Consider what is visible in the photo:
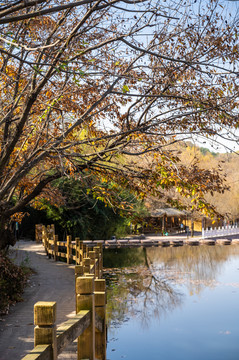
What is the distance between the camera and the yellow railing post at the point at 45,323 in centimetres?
283

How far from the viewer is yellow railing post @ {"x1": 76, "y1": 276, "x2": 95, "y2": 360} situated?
4.46 meters

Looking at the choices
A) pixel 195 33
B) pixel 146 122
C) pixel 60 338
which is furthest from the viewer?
pixel 146 122

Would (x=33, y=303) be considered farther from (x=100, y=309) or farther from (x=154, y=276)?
(x=154, y=276)

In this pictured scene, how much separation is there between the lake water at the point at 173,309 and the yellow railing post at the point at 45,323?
10136mm

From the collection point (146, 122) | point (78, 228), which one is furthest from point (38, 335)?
point (78, 228)

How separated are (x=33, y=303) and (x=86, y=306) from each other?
736cm

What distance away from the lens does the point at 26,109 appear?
754 cm

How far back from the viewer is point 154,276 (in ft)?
75.7

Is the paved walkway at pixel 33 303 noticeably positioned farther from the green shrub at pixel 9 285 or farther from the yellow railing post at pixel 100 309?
the yellow railing post at pixel 100 309

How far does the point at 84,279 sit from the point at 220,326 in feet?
41.5

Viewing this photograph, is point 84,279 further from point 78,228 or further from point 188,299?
point 78,228

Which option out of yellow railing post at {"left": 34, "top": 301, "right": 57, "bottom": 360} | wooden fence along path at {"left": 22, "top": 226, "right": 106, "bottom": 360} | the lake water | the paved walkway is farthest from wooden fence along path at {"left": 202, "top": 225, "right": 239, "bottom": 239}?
yellow railing post at {"left": 34, "top": 301, "right": 57, "bottom": 360}

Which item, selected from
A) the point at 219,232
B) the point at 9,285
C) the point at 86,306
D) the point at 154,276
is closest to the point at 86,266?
the point at 86,306

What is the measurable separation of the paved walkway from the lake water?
219cm
